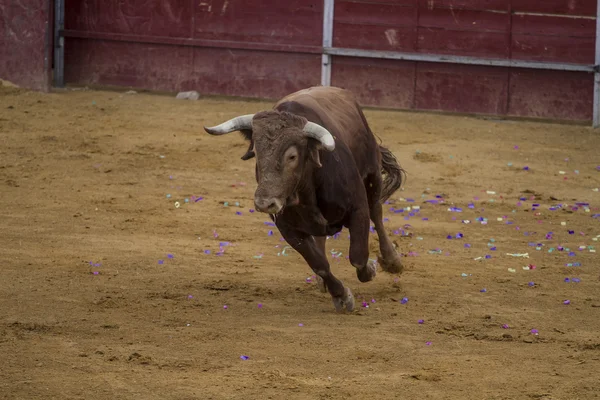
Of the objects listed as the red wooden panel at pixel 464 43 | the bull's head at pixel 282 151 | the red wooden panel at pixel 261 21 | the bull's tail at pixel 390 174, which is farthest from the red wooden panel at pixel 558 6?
the bull's head at pixel 282 151

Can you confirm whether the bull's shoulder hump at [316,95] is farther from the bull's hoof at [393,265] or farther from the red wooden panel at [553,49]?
the red wooden panel at [553,49]

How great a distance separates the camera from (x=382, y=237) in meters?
6.53

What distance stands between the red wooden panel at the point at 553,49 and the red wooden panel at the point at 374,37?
4.12 ft

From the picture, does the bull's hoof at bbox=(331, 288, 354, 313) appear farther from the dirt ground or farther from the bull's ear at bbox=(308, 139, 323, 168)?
the bull's ear at bbox=(308, 139, 323, 168)

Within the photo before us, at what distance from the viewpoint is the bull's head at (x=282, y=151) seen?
514cm

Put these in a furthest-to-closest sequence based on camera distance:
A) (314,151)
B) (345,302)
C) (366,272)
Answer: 1. (366,272)
2. (345,302)
3. (314,151)

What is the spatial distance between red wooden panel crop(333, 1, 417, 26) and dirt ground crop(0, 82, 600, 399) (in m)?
1.53

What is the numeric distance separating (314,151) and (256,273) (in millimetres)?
1481

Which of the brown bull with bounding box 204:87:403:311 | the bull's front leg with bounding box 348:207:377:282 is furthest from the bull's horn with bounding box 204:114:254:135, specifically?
the bull's front leg with bounding box 348:207:377:282

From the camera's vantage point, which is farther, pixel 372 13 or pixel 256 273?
pixel 372 13

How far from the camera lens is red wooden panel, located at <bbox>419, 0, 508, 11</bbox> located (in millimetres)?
12336

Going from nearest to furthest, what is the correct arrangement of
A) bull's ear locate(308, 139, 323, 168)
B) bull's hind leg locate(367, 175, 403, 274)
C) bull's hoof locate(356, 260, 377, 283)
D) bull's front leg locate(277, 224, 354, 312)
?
bull's ear locate(308, 139, 323, 168) → bull's front leg locate(277, 224, 354, 312) → bull's hoof locate(356, 260, 377, 283) → bull's hind leg locate(367, 175, 403, 274)

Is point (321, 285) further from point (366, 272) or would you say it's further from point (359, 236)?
point (359, 236)

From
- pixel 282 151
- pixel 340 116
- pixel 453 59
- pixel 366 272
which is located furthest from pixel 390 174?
pixel 453 59
